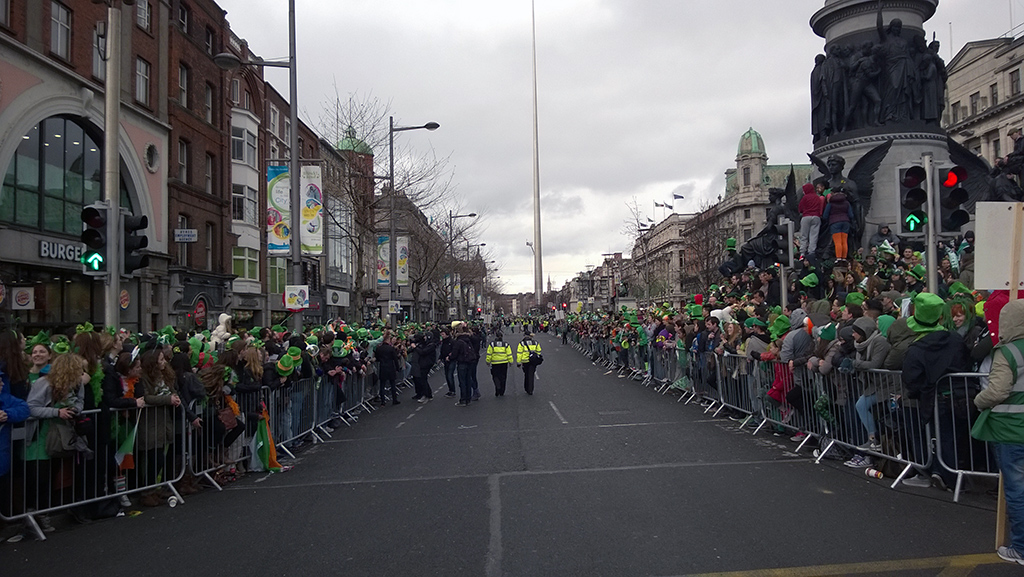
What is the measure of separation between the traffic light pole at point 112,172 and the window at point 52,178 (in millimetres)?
12093

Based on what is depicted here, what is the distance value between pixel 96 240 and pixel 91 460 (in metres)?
3.41

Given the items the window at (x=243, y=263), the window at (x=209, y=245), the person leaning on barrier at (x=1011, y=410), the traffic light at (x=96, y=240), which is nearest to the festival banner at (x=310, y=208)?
the traffic light at (x=96, y=240)

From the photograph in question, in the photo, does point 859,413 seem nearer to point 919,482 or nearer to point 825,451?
point 825,451

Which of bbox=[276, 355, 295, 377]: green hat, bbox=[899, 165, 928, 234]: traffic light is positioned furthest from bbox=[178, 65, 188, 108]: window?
bbox=[899, 165, 928, 234]: traffic light

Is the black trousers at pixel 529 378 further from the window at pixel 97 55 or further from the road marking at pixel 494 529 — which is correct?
the window at pixel 97 55

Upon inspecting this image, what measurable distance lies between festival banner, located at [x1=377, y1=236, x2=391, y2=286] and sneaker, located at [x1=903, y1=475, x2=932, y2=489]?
2514cm

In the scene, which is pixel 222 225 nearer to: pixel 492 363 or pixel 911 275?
pixel 492 363

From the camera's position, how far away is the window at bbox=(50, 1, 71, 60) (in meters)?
21.3

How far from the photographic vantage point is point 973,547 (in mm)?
5227

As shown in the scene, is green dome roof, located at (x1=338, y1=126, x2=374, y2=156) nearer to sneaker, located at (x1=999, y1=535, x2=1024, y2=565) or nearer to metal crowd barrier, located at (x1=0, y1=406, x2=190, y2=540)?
metal crowd barrier, located at (x1=0, y1=406, x2=190, y2=540)

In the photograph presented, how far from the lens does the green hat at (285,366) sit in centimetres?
1035

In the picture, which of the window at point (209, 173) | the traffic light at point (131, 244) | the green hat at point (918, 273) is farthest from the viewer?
the window at point (209, 173)

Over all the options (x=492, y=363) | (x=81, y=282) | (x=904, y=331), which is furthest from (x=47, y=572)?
(x=81, y=282)

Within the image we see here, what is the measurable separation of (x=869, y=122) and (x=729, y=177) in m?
74.2
